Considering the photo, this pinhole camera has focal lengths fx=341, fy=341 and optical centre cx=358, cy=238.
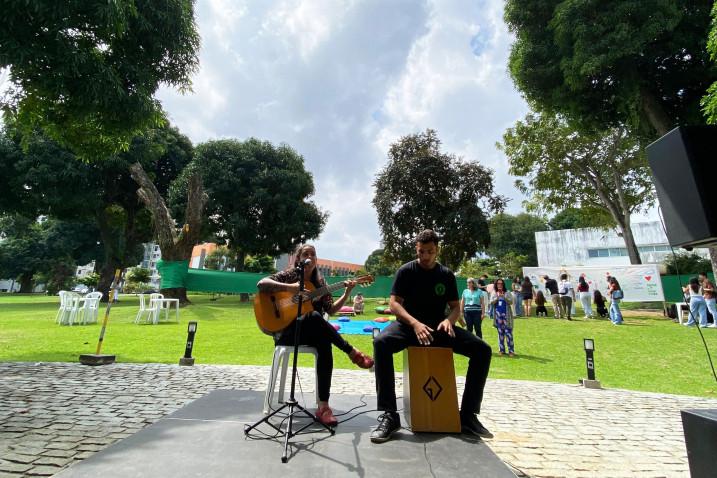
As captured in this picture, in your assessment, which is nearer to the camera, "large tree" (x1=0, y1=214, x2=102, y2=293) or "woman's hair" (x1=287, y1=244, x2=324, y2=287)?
"woman's hair" (x1=287, y1=244, x2=324, y2=287)

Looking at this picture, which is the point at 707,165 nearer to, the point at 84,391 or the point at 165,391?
the point at 165,391

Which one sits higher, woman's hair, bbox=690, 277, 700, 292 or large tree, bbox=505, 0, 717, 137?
large tree, bbox=505, 0, 717, 137

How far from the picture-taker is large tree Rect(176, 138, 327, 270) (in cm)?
2397

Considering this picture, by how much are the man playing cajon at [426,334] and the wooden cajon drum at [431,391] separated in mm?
123

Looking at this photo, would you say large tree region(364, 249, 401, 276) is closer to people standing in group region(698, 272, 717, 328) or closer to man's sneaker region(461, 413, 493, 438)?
man's sneaker region(461, 413, 493, 438)

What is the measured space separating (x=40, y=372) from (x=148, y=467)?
447 centimetres

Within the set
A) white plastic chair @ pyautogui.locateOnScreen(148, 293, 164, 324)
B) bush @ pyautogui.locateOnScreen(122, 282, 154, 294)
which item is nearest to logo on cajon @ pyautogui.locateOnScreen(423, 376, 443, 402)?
white plastic chair @ pyautogui.locateOnScreen(148, 293, 164, 324)

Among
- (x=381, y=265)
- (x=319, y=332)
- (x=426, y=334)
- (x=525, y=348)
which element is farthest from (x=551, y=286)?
(x=381, y=265)

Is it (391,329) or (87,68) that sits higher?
(87,68)

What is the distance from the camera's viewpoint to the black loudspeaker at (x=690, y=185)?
1952mm

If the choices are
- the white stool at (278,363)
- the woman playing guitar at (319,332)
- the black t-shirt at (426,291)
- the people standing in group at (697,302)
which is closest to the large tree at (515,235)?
the people standing in group at (697,302)

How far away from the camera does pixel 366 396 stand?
4.39 metres

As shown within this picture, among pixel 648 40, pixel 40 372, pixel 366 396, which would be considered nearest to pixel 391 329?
pixel 366 396

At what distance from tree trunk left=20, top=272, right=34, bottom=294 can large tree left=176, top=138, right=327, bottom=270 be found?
40.4 metres
